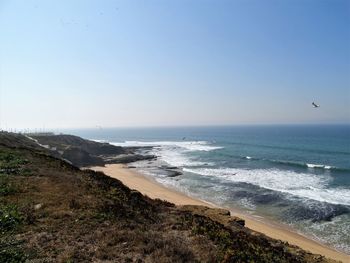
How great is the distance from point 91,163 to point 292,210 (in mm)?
40779

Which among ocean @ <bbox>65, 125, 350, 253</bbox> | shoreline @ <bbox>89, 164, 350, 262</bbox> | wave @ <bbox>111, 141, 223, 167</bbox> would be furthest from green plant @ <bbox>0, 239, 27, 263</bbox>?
wave @ <bbox>111, 141, 223, 167</bbox>

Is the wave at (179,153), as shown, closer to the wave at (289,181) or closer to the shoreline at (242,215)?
the wave at (289,181)

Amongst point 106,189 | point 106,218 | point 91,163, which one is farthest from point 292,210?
point 91,163

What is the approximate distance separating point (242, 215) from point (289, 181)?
58.4 feet

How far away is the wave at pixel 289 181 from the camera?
117 ft

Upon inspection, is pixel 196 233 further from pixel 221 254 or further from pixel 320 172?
pixel 320 172

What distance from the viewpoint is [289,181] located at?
44.6 m

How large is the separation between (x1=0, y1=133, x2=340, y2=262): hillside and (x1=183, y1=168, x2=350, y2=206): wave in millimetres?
23768

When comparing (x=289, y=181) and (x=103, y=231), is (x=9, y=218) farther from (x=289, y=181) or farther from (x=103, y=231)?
(x=289, y=181)

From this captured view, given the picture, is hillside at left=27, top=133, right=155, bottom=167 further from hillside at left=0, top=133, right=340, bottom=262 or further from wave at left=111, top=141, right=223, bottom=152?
hillside at left=0, top=133, right=340, bottom=262

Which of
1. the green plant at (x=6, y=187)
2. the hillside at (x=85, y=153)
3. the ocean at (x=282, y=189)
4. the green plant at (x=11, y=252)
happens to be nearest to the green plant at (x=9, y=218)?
the green plant at (x=11, y=252)

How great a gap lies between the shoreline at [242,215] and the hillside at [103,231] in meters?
8.74

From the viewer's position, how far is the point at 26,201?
12.5 metres

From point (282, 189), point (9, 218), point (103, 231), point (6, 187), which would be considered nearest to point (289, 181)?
point (282, 189)
